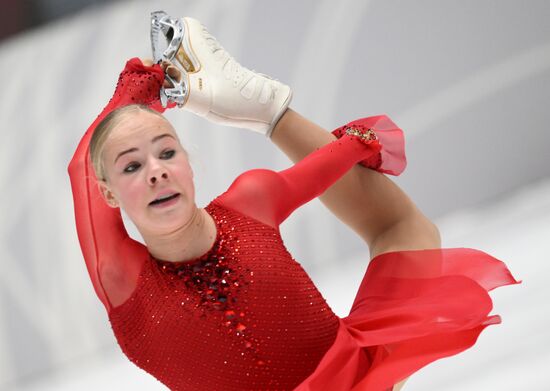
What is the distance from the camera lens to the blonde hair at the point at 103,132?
1979 mm

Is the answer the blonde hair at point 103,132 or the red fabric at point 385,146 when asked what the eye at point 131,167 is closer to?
the blonde hair at point 103,132

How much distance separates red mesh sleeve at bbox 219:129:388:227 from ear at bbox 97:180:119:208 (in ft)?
0.83

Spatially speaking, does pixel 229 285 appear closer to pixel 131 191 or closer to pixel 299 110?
pixel 131 191

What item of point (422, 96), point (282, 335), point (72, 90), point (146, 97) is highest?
point (72, 90)

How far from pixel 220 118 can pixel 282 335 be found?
2.72 ft

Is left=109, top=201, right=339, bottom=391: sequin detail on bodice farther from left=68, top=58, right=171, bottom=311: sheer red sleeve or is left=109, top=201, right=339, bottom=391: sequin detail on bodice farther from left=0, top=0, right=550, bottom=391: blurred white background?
left=0, top=0, right=550, bottom=391: blurred white background

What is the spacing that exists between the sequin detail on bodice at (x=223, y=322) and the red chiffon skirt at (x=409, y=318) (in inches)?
3.2

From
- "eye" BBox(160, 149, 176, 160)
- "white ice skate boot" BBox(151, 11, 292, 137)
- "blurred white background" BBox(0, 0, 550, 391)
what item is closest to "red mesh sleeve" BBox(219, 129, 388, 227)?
"eye" BBox(160, 149, 176, 160)

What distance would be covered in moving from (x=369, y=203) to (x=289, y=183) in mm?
441

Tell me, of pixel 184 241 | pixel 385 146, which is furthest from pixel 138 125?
pixel 385 146

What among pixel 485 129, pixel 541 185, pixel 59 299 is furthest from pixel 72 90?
pixel 541 185

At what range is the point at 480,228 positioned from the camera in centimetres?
359

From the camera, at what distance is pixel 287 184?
2.19 meters

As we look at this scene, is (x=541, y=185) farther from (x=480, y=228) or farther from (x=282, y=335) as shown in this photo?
(x=282, y=335)
